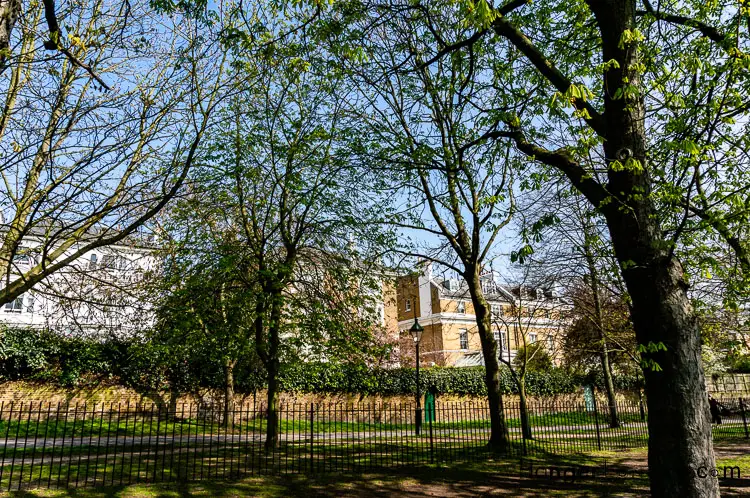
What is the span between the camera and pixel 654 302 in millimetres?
6152

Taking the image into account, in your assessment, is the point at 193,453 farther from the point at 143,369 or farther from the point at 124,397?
the point at 124,397

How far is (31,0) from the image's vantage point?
7.24m

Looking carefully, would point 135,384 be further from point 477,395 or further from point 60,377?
point 477,395

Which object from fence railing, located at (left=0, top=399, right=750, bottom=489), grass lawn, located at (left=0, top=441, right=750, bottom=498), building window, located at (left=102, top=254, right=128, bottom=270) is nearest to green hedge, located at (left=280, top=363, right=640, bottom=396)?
fence railing, located at (left=0, top=399, right=750, bottom=489)

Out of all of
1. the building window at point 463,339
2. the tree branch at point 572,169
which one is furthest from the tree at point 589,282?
the building window at point 463,339

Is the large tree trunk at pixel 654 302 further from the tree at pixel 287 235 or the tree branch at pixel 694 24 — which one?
the tree at pixel 287 235

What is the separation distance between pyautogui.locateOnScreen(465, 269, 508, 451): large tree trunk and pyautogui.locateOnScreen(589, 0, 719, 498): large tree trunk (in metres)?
8.13

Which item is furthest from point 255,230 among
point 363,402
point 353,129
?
point 363,402

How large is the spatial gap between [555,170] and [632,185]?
4.54 metres

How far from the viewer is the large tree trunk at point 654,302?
5766 mm

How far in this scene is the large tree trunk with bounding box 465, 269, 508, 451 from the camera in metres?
14.0

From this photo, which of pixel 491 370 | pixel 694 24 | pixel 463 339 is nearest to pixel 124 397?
pixel 491 370

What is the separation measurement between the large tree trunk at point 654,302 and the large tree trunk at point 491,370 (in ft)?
26.7

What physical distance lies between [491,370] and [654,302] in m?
8.86
